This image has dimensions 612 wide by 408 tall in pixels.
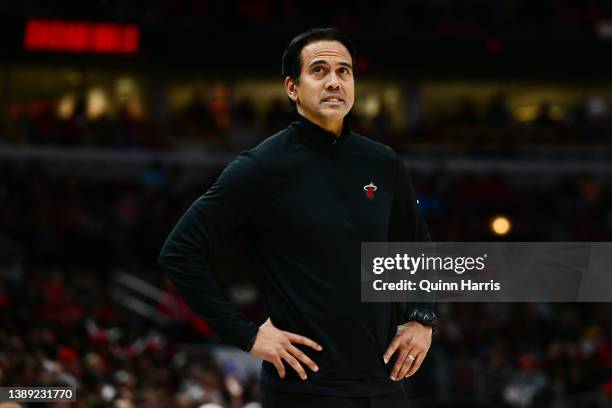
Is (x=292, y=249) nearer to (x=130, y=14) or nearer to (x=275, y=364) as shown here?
(x=275, y=364)

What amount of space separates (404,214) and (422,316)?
38cm

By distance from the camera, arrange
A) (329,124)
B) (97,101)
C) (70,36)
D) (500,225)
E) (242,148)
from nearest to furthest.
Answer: (329,124) → (500,225) → (70,36) → (242,148) → (97,101)

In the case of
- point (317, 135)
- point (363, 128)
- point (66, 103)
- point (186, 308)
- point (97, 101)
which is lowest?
point (317, 135)

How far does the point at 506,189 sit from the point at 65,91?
33.9 feet

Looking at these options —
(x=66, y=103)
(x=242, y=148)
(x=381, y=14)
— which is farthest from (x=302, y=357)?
(x=66, y=103)

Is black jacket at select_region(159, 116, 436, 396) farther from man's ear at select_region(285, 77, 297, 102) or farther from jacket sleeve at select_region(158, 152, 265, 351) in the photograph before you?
man's ear at select_region(285, 77, 297, 102)

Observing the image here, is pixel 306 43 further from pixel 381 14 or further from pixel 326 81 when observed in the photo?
pixel 381 14

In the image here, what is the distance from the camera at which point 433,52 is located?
25406mm

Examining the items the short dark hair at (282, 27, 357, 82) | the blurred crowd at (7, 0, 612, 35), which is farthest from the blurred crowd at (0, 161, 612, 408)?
the short dark hair at (282, 27, 357, 82)

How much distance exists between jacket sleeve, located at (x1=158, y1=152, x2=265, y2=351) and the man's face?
31cm

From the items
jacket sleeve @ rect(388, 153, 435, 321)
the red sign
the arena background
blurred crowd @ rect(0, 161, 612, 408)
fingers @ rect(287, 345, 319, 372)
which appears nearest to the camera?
fingers @ rect(287, 345, 319, 372)

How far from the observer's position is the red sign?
22.3m

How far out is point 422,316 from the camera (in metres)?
4.00

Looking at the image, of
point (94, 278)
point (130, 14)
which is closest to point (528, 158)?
point (130, 14)
